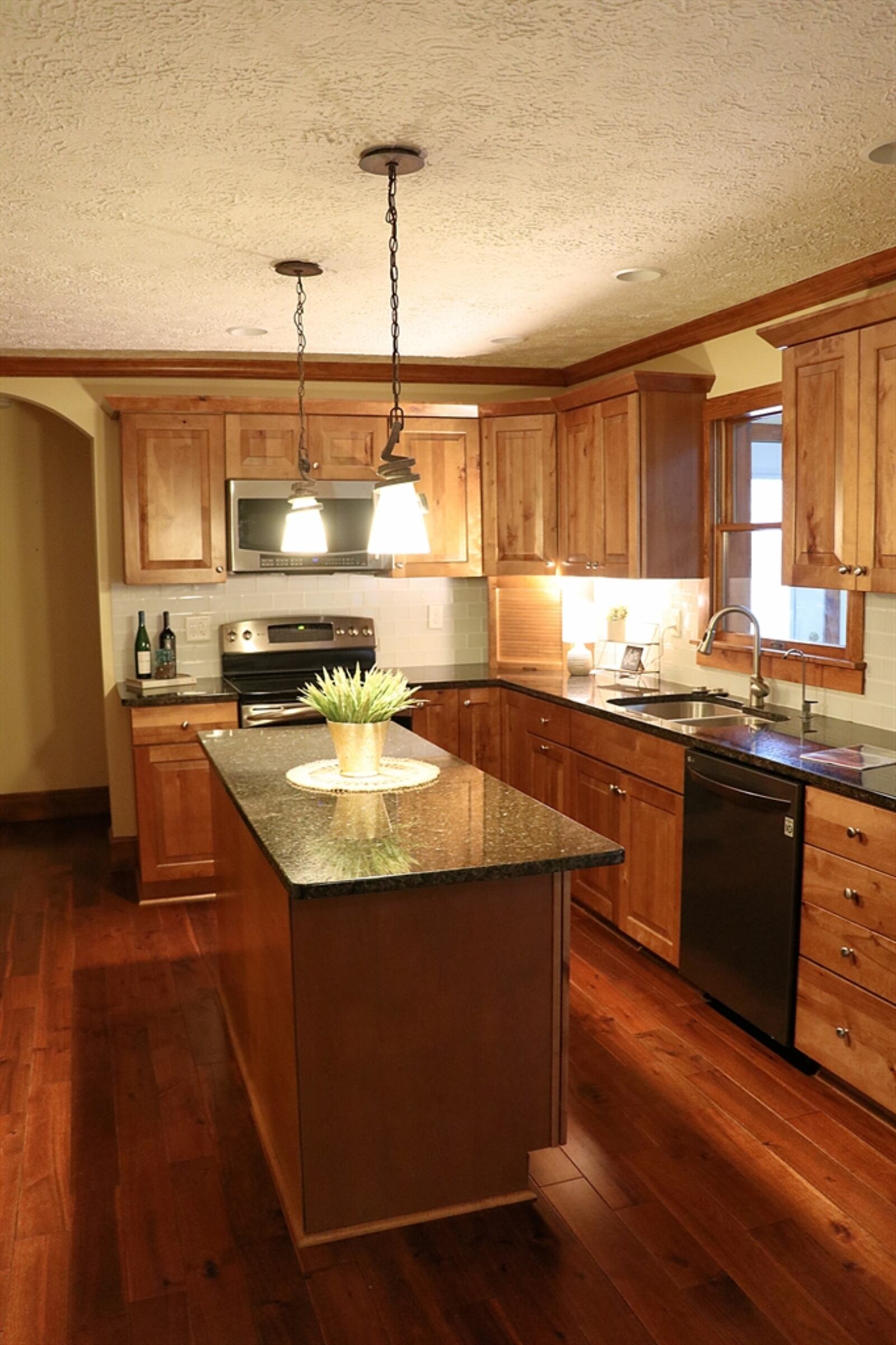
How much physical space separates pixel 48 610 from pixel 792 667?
441cm

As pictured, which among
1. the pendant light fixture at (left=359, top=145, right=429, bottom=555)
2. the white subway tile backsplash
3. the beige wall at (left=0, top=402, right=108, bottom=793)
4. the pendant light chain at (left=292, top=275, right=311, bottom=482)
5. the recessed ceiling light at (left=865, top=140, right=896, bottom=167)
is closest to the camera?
the recessed ceiling light at (left=865, top=140, right=896, bottom=167)

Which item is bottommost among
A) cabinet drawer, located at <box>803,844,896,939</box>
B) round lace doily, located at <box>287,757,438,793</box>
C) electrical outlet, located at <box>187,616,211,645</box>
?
cabinet drawer, located at <box>803,844,896,939</box>

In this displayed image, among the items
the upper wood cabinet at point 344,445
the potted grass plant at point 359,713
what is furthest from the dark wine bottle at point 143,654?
the potted grass plant at point 359,713

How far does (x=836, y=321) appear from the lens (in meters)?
3.21

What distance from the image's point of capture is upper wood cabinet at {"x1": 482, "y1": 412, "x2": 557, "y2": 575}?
5.24 meters

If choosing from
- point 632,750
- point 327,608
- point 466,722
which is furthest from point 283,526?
point 632,750

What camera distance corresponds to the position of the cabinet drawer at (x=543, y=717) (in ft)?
15.2

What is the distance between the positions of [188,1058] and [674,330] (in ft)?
11.4

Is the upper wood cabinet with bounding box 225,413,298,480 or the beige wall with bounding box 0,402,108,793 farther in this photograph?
the beige wall with bounding box 0,402,108,793

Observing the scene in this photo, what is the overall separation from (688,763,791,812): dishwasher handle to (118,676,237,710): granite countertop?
2.20 metres

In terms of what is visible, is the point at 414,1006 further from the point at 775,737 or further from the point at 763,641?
the point at 763,641

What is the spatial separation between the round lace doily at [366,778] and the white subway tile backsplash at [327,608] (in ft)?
7.74

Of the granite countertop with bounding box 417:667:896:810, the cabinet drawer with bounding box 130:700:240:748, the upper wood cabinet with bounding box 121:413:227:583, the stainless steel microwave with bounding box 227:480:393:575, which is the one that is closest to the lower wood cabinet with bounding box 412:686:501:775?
the granite countertop with bounding box 417:667:896:810

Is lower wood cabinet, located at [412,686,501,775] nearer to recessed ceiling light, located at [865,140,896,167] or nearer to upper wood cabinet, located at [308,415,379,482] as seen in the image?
upper wood cabinet, located at [308,415,379,482]
